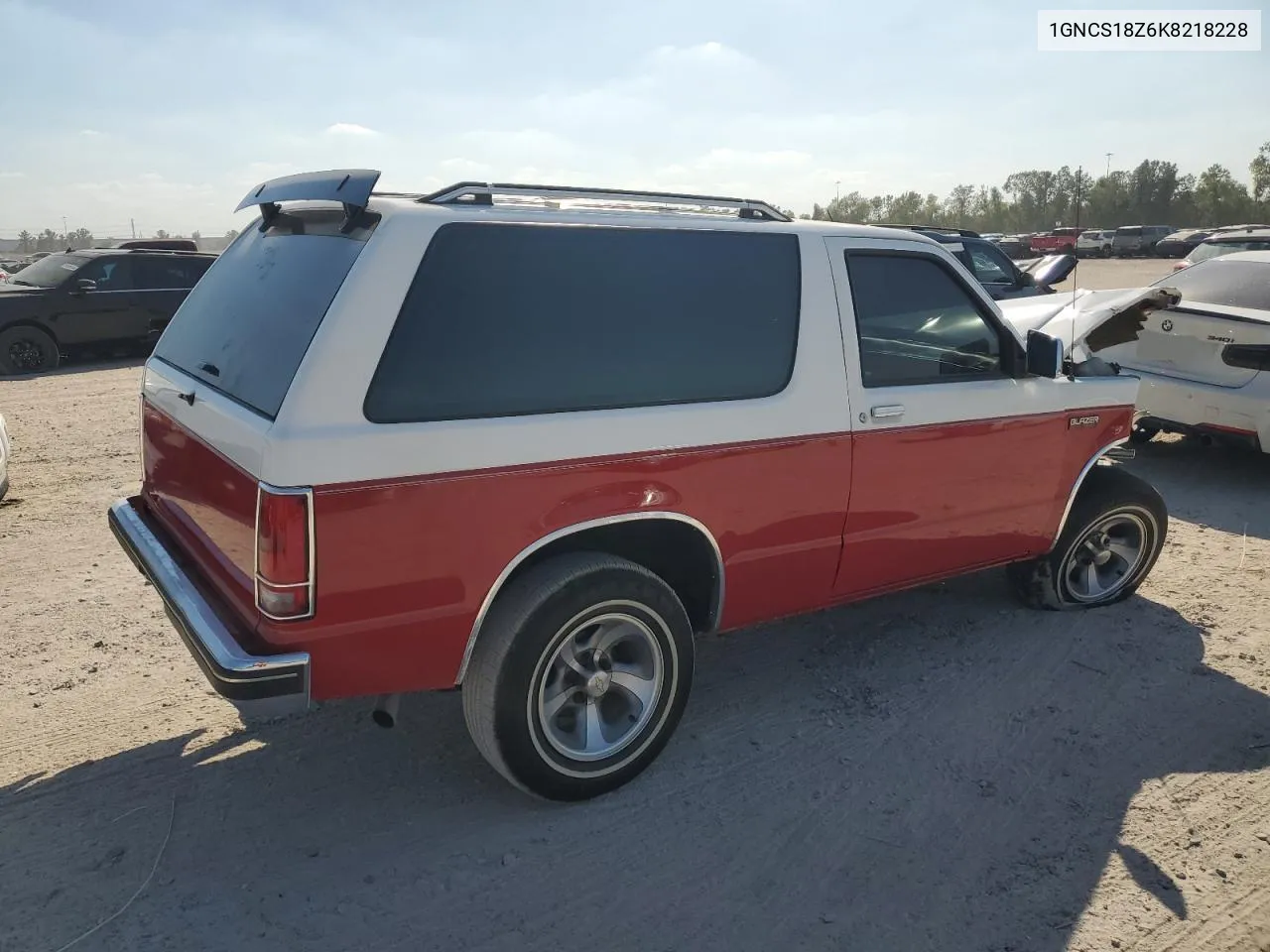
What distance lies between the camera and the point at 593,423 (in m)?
2.93

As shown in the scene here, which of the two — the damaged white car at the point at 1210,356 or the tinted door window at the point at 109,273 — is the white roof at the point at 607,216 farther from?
the tinted door window at the point at 109,273

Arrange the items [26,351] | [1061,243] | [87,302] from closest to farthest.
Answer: [26,351], [87,302], [1061,243]

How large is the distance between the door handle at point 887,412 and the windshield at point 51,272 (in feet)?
41.5

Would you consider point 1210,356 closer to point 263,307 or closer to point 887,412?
point 887,412

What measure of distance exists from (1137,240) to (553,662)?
172 feet

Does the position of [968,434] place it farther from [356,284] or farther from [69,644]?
[69,644]

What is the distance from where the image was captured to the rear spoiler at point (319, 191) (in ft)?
9.25

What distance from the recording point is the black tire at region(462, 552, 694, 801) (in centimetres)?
289

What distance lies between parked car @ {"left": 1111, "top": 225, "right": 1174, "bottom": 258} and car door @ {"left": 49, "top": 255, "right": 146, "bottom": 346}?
157 feet

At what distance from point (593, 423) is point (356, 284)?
829mm

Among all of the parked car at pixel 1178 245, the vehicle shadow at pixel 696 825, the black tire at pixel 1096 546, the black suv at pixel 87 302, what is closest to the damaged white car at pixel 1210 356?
the black tire at pixel 1096 546

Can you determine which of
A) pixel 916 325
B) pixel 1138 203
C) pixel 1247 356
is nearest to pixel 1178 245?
pixel 1138 203

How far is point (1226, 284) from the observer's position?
7.49m

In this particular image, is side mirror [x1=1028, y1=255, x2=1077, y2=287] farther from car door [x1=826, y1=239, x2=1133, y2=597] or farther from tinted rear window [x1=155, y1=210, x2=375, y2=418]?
tinted rear window [x1=155, y1=210, x2=375, y2=418]
